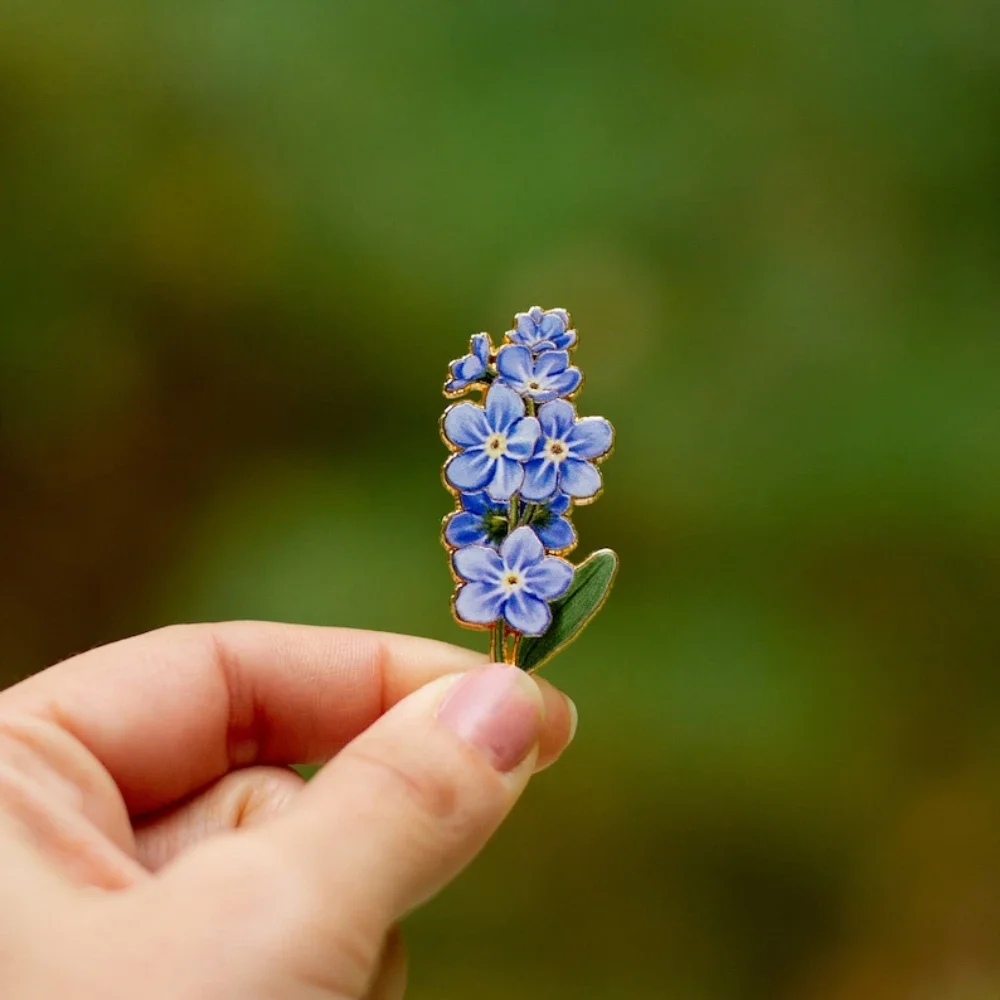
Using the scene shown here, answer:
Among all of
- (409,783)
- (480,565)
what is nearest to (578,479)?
(480,565)

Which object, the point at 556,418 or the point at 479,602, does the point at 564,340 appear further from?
the point at 479,602

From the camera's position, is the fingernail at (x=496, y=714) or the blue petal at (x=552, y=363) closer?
the fingernail at (x=496, y=714)

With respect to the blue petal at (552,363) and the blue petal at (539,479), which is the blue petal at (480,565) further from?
the blue petal at (552,363)

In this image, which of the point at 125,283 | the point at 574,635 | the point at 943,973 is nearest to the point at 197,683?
the point at 574,635

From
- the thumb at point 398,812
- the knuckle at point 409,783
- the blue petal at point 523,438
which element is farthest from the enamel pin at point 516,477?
the knuckle at point 409,783

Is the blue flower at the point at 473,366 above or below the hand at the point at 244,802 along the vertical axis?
above

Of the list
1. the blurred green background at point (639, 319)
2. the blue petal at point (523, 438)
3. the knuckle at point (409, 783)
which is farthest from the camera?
the blurred green background at point (639, 319)

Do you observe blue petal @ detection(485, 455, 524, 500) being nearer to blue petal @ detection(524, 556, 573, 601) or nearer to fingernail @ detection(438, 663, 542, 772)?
blue petal @ detection(524, 556, 573, 601)
